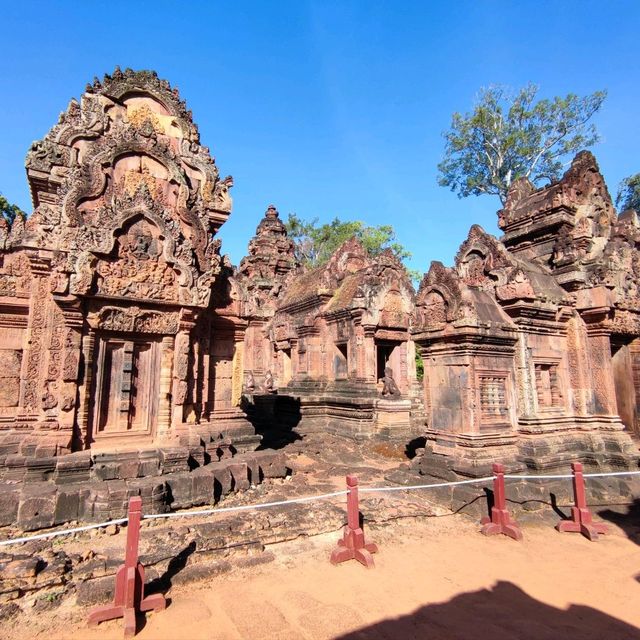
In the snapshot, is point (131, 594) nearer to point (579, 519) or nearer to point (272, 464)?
point (272, 464)

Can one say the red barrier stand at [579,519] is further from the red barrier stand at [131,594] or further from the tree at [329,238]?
the tree at [329,238]

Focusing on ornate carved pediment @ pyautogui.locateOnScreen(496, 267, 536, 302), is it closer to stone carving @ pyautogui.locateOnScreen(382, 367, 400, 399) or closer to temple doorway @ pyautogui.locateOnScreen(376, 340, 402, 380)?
stone carving @ pyautogui.locateOnScreen(382, 367, 400, 399)

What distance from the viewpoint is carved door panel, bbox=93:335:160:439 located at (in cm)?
689

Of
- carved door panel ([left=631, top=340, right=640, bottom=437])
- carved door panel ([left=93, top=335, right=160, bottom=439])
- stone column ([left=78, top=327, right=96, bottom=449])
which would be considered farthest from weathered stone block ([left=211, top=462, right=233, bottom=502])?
carved door panel ([left=631, top=340, right=640, bottom=437])

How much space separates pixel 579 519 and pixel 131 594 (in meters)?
5.55

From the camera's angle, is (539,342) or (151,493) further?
(539,342)

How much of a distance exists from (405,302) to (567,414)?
24.5 ft

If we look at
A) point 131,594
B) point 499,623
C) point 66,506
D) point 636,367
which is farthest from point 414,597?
point 636,367

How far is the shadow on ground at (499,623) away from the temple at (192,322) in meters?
2.69

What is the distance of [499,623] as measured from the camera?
3639 millimetres

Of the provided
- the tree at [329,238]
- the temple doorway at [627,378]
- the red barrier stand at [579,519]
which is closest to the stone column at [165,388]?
the red barrier stand at [579,519]

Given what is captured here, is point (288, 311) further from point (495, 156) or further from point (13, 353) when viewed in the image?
point (495, 156)

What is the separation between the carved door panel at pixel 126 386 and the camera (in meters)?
6.89

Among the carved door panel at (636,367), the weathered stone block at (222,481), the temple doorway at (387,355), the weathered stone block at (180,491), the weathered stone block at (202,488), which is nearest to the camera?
the weathered stone block at (180,491)
